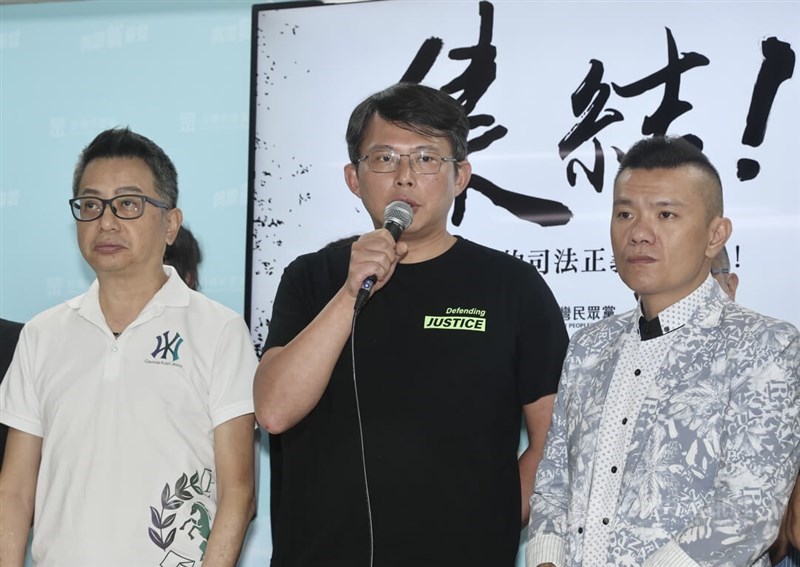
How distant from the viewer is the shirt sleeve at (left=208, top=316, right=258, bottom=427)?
2.50m

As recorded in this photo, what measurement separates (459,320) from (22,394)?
1122 millimetres

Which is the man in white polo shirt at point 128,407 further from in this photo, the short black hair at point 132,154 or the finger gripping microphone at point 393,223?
the finger gripping microphone at point 393,223

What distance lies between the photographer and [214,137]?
148 inches

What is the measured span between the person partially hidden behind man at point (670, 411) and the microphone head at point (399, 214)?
46 cm

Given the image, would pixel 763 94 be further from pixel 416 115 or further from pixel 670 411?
pixel 670 411

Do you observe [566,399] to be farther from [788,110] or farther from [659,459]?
[788,110]

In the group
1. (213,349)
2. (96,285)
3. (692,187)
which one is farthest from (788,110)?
(96,285)

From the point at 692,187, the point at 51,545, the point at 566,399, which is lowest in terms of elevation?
the point at 51,545

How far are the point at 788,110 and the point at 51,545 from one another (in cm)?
244

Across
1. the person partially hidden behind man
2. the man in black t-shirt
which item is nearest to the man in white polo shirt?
the man in black t-shirt

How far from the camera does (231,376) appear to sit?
8.30 feet

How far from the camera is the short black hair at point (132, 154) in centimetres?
269

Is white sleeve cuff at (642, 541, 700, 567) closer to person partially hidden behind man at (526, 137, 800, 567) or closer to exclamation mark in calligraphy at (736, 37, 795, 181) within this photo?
person partially hidden behind man at (526, 137, 800, 567)

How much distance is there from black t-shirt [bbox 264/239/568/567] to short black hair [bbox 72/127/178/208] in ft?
1.71
